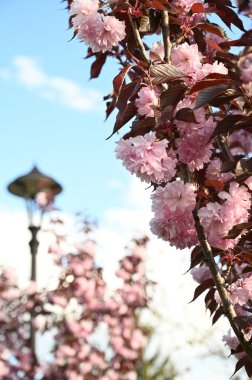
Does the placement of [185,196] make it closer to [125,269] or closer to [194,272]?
[194,272]

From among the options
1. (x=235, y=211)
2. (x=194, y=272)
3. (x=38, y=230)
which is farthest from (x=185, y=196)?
(x=38, y=230)

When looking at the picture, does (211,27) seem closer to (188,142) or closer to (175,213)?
(188,142)

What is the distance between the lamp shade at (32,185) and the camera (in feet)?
21.9

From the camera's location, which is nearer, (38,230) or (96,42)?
(96,42)

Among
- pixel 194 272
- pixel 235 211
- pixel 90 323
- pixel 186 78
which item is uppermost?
pixel 90 323

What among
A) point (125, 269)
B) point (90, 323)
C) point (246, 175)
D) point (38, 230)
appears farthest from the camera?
point (125, 269)

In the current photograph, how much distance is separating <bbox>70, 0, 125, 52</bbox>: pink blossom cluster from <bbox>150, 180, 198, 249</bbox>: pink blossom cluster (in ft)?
1.86

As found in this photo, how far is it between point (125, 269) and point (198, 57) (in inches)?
260

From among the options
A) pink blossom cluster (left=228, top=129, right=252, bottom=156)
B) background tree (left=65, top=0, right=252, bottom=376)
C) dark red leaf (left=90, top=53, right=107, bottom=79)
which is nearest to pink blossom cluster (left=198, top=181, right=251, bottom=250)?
background tree (left=65, top=0, right=252, bottom=376)

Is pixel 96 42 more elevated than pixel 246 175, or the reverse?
pixel 96 42

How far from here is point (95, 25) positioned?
194 centimetres

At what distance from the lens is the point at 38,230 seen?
6.42 meters

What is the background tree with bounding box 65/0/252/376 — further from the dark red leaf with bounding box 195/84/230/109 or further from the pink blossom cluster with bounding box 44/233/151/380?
the pink blossom cluster with bounding box 44/233/151/380

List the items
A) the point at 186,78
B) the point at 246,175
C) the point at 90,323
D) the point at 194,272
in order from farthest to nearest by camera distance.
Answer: the point at 90,323 < the point at 194,272 < the point at 186,78 < the point at 246,175
